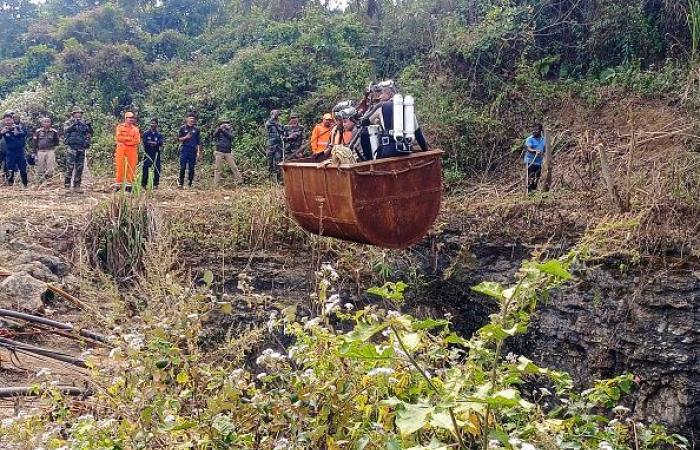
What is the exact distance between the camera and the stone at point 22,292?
260 inches

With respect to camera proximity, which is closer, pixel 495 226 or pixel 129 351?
pixel 129 351

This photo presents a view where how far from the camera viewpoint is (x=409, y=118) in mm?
5746

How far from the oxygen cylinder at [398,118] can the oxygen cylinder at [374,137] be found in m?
0.18

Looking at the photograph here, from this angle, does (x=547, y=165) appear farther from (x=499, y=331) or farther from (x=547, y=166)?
(x=499, y=331)

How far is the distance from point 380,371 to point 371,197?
3093 millimetres

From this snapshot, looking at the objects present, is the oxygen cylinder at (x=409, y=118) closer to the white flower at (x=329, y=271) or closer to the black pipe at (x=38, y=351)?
the white flower at (x=329, y=271)

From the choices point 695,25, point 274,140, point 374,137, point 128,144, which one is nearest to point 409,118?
point 374,137

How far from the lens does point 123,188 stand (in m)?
8.59

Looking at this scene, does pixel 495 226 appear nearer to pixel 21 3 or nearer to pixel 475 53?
pixel 475 53

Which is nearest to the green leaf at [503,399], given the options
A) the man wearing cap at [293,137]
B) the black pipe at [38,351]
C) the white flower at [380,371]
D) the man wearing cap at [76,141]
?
the white flower at [380,371]

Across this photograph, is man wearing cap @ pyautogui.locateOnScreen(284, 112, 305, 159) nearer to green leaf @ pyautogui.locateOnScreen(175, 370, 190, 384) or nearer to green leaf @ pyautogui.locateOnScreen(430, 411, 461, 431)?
green leaf @ pyautogui.locateOnScreen(175, 370, 190, 384)

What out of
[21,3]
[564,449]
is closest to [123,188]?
[564,449]

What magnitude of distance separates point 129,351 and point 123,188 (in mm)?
6021

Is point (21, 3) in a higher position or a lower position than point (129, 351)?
higher
